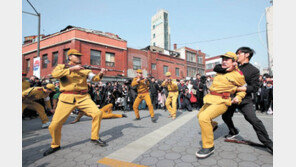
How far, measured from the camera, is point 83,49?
1827cm

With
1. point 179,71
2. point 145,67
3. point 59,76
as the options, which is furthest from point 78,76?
point 179,71

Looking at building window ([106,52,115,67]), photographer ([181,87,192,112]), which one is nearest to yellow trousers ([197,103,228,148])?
photographer ([181,87,192,112])

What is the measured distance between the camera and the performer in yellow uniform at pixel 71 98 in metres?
3.01

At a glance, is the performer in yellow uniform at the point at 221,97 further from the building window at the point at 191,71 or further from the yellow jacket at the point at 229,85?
the building window at the point at 191,71

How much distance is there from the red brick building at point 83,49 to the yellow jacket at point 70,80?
15824 mm

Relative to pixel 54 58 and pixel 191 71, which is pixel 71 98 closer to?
pixel 54 58

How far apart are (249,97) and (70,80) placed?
3.72 m

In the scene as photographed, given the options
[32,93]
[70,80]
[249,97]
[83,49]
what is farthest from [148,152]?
[83,49]

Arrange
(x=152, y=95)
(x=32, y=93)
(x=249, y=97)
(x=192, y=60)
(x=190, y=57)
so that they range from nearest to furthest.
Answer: (x=249, y=97), (x=32, y=93), (x=152, y=95), (x=190, y=57), (x=192, y=60)

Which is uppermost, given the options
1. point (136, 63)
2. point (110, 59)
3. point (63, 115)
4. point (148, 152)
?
point (110, 59)

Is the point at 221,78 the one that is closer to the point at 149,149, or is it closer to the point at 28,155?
the point at 149,149

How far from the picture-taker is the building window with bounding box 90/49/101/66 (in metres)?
19.0

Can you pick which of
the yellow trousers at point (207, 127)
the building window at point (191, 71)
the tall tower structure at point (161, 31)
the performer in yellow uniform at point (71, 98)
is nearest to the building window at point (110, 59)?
the performer in yellow uniform at point (71, 98)

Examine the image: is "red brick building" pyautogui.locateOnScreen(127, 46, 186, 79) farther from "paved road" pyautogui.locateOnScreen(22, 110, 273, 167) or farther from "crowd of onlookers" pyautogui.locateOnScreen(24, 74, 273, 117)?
"paved road" pyautogui.locateOnScreen(22, 110, 273, 167)
